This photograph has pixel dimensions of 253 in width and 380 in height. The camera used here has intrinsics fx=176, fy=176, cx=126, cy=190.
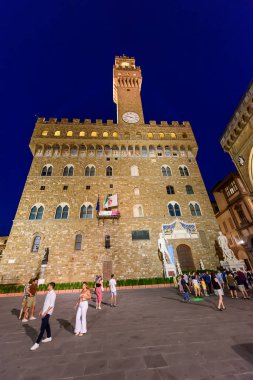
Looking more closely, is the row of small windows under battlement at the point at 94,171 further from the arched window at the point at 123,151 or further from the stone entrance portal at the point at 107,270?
the stone entrance portal at the point at 107,270

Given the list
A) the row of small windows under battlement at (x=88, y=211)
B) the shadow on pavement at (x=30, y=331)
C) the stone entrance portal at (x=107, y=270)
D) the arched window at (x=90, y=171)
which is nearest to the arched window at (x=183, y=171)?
the row of small windows under battlement at (x=88, y=211)

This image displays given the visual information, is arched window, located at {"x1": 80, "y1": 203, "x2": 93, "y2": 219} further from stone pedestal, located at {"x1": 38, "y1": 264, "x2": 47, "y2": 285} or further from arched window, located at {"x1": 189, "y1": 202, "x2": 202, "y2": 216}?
arched window, located at {"x1": 189, "y1": 202, "x2": 202, "y2": 216}

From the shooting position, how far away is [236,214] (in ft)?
84.3

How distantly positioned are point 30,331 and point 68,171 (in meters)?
18.8

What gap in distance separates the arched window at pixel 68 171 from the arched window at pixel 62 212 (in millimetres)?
4327

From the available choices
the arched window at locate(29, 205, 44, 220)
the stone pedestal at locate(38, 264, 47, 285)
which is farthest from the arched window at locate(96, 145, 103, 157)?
the stone pedestal at locate(38, 264, 47, 285)

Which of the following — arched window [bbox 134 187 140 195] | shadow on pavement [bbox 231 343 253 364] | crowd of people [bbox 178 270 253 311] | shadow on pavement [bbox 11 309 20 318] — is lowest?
shadow on pavement [bbox 231 343 253 364]

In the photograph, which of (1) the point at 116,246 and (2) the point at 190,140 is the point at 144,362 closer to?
(1) the point at 116,246

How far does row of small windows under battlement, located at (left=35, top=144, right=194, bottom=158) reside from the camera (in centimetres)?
2347

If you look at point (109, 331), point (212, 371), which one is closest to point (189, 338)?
point (212, 371)

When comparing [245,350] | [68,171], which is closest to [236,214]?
[68,171]

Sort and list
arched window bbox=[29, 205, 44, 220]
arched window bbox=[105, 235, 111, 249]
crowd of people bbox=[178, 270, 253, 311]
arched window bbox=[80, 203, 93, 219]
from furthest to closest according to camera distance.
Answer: arched window bbox=[80, 203, 93, 219], arched window bbox=[29, 205, 44, 220], arched window bbox=[105, 235, 111, 249], crowd of people bbox=[178, 270, 253, 311]

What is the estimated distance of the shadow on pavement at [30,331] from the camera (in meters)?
5.02

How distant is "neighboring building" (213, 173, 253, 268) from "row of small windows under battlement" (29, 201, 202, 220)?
6822mm
